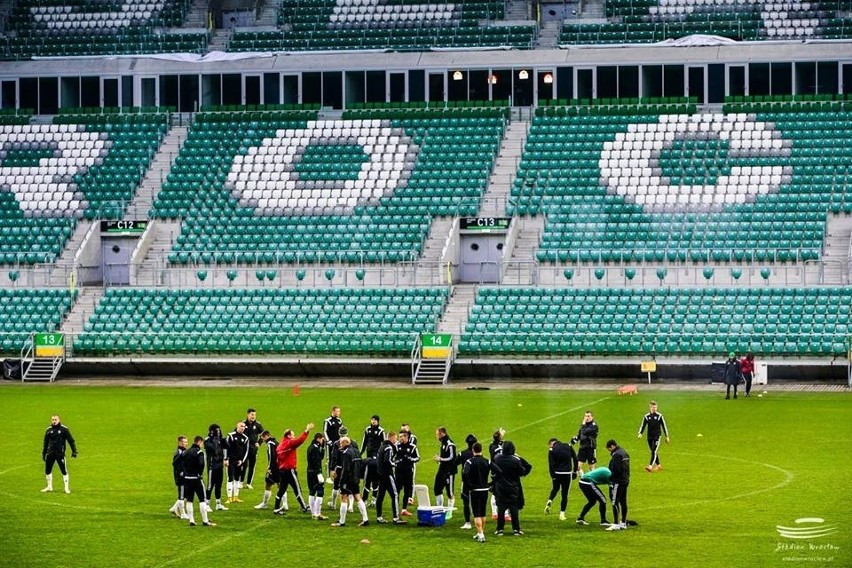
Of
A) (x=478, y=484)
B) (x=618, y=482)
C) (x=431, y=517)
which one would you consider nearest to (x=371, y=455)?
(x=431, y=517)

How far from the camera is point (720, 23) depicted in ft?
237

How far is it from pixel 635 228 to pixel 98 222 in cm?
2247

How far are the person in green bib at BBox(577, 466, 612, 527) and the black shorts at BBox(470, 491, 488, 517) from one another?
1.94 metres

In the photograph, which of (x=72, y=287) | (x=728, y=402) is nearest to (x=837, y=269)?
(x=728, y=402)

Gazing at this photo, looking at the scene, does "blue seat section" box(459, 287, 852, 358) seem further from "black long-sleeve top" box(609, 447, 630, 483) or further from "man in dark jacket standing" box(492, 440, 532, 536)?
"man in dark jacket standing" box(492, 440, 532, 536)

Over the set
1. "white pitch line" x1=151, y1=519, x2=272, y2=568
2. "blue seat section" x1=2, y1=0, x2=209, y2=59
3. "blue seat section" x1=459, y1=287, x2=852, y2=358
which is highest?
"blue seat section" x1=2, y1=0, x2=209, y2=59

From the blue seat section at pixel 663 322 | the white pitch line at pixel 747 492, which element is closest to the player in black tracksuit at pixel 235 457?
the white pitch line at pixel 747 492

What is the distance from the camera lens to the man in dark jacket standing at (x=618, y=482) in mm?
28188

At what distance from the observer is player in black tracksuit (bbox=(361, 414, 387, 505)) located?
3010cm

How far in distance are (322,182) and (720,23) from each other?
761 inches

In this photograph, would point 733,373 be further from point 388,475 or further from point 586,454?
point 388,475

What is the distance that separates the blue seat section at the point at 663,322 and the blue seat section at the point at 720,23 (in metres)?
17.4

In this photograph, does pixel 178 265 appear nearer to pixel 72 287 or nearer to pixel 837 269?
pixel 72 287

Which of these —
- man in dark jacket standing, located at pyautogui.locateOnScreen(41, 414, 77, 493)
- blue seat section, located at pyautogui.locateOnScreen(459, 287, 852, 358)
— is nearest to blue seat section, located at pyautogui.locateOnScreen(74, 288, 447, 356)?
blue seat section, located at pyautogui.locateOnScreen(459, 287, 852, 358)
